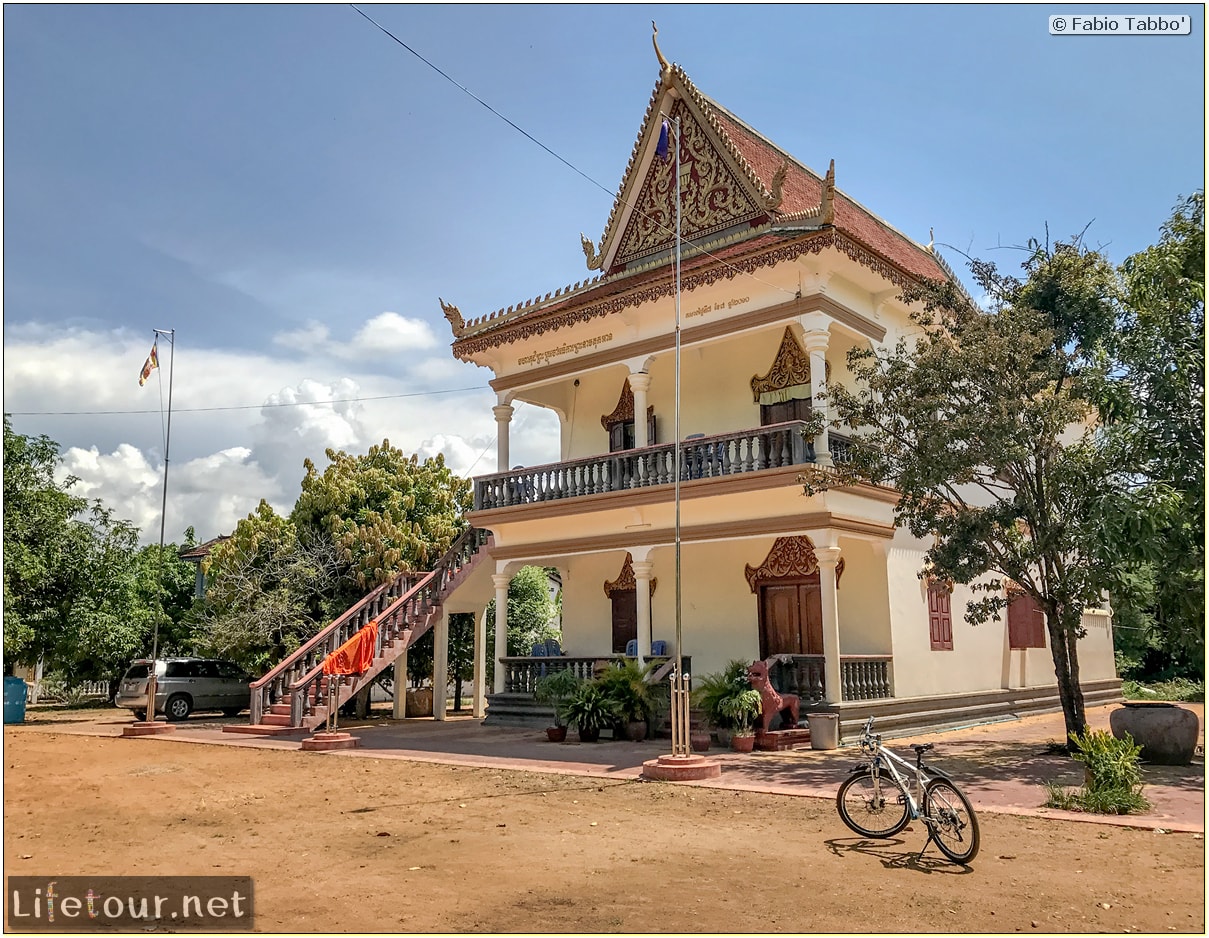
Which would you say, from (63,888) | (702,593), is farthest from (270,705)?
(63,888)

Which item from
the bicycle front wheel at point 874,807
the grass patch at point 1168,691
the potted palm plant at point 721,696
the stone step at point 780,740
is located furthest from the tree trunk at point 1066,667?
the grass patch at point 1168,691

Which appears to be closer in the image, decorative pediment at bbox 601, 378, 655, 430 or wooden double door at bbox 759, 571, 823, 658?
wooden double door at bbox 759, 571, 823, 658

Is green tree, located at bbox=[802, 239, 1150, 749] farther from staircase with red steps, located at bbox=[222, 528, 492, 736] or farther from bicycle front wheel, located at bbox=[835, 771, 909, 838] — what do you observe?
staircase with red steps, located at bbox=[222, 528, 492, 736]

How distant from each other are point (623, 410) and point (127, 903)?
48.8ft

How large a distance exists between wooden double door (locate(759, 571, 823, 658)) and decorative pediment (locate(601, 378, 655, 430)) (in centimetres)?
451

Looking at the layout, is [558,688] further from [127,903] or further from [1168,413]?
[127,903]

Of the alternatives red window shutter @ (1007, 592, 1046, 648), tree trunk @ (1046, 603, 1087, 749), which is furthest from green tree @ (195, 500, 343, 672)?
tree trunk @ (1046, 603, 1087, 749)

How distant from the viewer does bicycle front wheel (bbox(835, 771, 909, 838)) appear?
7469mm

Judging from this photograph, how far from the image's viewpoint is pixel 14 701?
23.2 meters

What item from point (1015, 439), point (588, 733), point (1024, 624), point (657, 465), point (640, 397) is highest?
point (640, 397)

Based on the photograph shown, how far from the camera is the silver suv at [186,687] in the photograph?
21.5 m

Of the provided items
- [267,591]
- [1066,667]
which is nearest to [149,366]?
[267,591]

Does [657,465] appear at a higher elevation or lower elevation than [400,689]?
higher

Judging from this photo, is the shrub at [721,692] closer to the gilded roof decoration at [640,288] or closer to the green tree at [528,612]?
the gilded roof decoration at [640,288]
